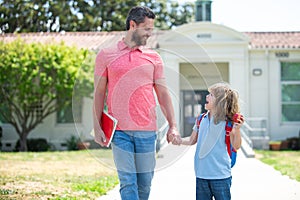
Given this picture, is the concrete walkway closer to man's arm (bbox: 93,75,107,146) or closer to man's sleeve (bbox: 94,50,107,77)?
man's arm (bbox: 93,75,107,146)

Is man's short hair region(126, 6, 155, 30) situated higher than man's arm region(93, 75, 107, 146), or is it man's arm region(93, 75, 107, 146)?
man's short hair region(126, 6, 155, 30)

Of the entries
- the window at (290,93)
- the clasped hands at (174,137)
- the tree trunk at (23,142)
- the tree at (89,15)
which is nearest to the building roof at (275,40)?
the window at (290,93)

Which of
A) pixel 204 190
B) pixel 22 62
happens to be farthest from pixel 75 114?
pixel 22 62

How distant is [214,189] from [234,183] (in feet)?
12.3

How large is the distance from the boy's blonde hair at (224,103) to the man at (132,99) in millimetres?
476

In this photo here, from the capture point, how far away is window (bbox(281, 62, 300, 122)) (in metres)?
16.9

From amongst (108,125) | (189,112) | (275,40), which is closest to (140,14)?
(108,125)

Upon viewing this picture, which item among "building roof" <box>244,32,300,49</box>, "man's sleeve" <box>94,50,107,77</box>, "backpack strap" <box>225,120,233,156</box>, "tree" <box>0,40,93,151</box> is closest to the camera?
"man's sleeve" <box>94,50,107,77</box>

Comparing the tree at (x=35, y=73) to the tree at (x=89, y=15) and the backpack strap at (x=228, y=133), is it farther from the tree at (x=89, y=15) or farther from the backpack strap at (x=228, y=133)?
the backpack strap at (x=228, y=133)

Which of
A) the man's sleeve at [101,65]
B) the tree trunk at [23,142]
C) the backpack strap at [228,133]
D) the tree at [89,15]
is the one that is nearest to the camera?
the man's sleeve at [101,65]

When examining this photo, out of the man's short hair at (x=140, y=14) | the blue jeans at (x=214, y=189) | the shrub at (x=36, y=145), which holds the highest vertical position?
the man's short hair at (x=140, y=14)

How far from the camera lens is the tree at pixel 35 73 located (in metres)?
15.7

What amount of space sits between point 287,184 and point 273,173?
148 cm

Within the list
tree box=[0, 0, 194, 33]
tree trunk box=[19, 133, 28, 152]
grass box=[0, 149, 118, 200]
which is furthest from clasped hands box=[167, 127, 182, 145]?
tree box=[0, 0, 194, 33]
